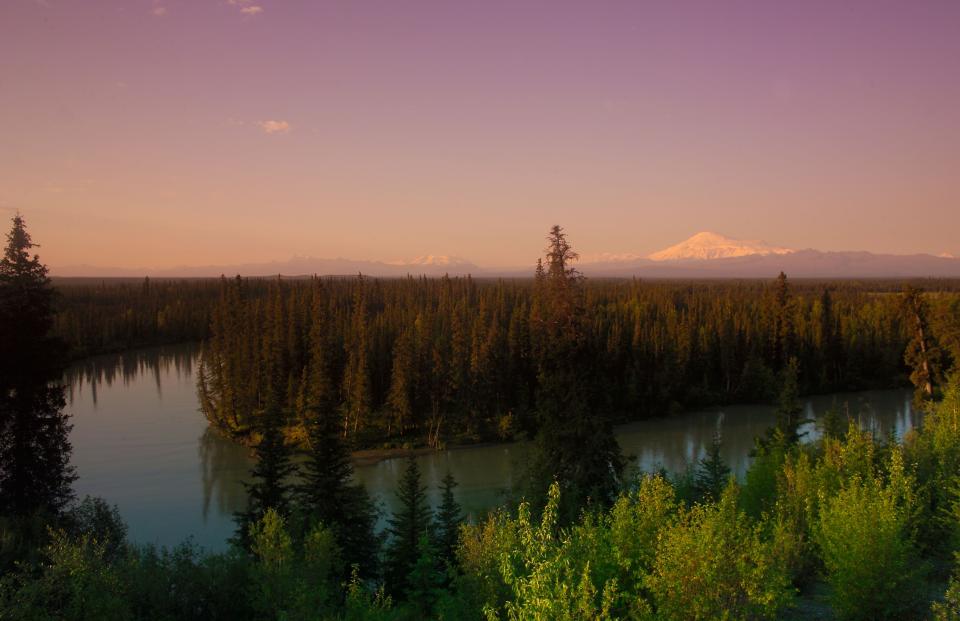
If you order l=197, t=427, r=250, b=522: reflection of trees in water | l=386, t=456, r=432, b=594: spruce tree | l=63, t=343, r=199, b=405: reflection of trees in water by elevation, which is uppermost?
l=386, t=456, r=432, b=594: spruce tree

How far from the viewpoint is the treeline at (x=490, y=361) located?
5312cm

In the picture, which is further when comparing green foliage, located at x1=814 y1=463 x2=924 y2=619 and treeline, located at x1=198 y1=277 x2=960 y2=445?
treeline, located at x1=198 y1=277 x2=960 y2=445

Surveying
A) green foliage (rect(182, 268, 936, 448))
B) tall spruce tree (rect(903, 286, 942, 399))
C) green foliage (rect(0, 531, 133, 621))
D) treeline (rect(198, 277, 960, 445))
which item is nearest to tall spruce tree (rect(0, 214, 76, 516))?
green foliage (rect(0, 531, 133, 621))

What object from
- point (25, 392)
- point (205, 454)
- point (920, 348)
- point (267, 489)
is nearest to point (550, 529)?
point (267, 489)

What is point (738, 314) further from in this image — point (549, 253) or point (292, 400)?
point (549, 253)

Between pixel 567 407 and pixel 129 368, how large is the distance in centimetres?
8910

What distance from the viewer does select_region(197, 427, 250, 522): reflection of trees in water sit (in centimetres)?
3622

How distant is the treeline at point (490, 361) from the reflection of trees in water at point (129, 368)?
66.8 feet

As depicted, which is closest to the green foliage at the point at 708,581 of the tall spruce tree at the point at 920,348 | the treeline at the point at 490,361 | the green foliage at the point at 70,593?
the green foliage at the point at 70,593

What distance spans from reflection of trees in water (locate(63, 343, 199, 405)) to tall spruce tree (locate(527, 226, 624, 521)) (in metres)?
61.1

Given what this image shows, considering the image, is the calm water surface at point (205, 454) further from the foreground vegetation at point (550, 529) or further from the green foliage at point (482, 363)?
the foreground vegetation at point (550, 529)

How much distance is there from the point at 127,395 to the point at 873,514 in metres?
76.9

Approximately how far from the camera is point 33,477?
22391mm

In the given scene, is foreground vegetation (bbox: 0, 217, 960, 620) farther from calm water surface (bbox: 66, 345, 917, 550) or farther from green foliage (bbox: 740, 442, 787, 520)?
calm water surface (bbox: 66, 345, 917, 550)
